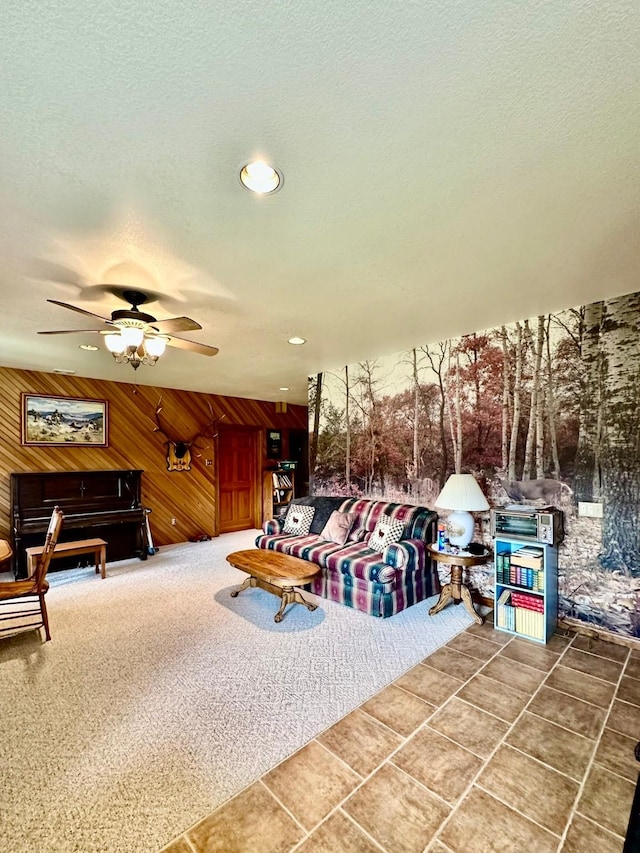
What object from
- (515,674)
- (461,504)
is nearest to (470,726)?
(515,674)

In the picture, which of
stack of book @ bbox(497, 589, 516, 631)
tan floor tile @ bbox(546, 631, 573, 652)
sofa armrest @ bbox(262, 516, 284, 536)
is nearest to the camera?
tan floor tile @ bbox(546, 631, 573, 652)

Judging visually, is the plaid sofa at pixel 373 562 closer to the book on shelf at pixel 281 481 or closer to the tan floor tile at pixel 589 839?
the tan floor tile at pixel 589 839

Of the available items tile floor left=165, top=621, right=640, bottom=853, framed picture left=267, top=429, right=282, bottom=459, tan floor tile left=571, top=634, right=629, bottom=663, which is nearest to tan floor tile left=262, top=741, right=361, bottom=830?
tile floor left=165, top=621, right=640, bottom=853

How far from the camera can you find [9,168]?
1.50 m

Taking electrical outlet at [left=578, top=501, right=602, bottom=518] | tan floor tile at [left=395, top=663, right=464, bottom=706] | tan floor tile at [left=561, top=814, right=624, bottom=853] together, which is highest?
electrical outlet at [left=578, top=501, right=602, bottom=518]

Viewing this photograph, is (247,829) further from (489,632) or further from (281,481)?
(281,481)

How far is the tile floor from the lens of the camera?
1.44 metres

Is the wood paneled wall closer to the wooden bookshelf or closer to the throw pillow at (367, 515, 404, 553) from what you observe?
the wooden bookshelf

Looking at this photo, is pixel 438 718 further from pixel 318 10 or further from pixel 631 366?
pixel 318 10

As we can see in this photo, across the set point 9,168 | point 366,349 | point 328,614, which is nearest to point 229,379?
point 366,349

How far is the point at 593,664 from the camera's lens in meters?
2.59

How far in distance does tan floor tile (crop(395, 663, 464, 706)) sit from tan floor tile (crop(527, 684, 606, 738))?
1.44ft

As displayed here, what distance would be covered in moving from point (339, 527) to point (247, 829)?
2.86m

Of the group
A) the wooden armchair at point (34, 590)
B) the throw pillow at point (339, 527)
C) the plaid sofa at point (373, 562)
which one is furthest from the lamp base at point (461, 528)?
the wooden armchair at point (34, 590)
